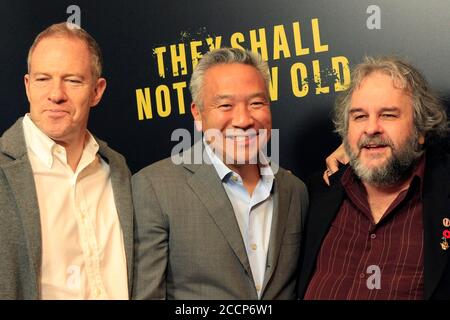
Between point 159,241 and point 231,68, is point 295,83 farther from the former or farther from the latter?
point 159,241

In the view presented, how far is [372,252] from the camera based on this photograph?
2.57 metres

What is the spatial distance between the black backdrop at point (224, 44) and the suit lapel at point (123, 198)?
0.82 metres

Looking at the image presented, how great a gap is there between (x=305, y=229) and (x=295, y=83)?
32.9 inches

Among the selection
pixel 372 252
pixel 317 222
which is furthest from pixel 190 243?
pixel 372 252

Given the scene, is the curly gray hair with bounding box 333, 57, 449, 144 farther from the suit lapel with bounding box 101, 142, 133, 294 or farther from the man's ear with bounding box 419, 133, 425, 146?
the suit lapel with bounding box 101, 142, 133, 294

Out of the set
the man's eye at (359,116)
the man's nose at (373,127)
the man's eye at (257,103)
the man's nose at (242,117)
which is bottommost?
the man's nose at (373,127)

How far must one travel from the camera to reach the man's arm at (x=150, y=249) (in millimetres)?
2539

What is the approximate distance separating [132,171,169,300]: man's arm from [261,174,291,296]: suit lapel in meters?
0.35

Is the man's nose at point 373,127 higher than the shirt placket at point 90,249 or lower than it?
higher

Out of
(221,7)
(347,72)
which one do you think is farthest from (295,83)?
(221,7)

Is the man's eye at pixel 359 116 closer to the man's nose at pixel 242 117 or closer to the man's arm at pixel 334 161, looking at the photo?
the man's arm at pixel 334 161

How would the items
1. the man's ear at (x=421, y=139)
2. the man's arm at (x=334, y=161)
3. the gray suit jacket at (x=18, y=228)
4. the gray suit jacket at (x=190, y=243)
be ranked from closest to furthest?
the gray suit jacket at (x=18, y=228) < the gray suit jacket at (x=190, y=243) < the man's ear at (x=421, y=139) < the man's arm at (x=334, y=161)

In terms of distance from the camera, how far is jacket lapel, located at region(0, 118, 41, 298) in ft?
7.70

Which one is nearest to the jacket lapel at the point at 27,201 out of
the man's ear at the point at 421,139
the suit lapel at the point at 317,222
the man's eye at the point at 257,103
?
the man's eye at the point at 257,103
